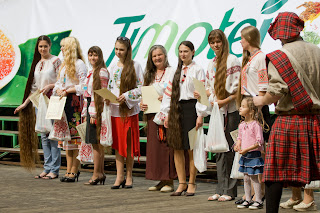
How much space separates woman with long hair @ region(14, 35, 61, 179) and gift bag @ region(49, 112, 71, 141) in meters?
0.33

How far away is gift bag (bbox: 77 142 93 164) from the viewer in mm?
6586

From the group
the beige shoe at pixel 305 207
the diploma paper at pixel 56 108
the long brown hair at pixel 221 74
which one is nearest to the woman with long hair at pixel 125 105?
the diploma paper at pixel 56 108

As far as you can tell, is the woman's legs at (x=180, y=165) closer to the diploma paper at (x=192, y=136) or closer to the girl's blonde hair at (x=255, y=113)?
the diploma paper at (x=192, y=136)

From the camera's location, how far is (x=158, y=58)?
586cm

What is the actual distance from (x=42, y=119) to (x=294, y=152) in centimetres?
394

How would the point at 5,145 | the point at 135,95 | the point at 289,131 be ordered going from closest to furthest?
the point at 289,131 → the point at 135,95 → the point at 5,145

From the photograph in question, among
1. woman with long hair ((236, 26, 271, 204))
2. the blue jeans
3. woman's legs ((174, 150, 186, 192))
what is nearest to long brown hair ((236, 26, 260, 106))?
woman with long hair ((236, 26, 271, 204))

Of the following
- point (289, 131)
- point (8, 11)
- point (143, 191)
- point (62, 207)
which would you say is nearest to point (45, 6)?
point (8, 11)

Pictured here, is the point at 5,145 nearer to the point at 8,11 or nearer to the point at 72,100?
the point at 8,11

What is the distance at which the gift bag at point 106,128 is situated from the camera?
6121 millimetres

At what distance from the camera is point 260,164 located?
4.76m

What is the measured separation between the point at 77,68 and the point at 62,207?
216 centimetres

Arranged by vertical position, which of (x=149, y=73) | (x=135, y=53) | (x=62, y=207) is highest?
(x=135, y=53)

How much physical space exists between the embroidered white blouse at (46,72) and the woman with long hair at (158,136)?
1.47 metres
